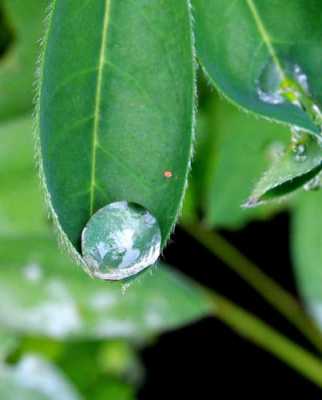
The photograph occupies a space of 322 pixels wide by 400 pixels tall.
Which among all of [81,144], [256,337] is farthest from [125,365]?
[81,144]

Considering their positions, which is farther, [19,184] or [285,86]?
[19,184]

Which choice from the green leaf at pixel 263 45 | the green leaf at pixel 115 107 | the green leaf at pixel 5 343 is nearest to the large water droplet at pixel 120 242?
the green leaf at pixel 115 107

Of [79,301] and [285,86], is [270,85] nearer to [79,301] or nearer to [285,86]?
[285,86]

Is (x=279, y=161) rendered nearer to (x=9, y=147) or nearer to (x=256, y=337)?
(x=9, y=147)

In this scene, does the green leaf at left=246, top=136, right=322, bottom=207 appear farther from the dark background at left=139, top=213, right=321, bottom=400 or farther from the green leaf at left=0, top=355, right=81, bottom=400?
the green leaf at left=0, top=355, right=81, bottom=400

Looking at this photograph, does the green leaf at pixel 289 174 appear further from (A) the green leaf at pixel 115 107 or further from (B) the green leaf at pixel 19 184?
(B) the green leaf at pixel 19 184

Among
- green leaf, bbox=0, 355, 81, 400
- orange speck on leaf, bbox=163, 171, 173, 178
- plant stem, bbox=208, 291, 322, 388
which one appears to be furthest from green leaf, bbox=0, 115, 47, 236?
orange speck on leaf, bbox=163, 171, 173, 178

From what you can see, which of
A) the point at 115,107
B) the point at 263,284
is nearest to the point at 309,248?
the point at 263,284
